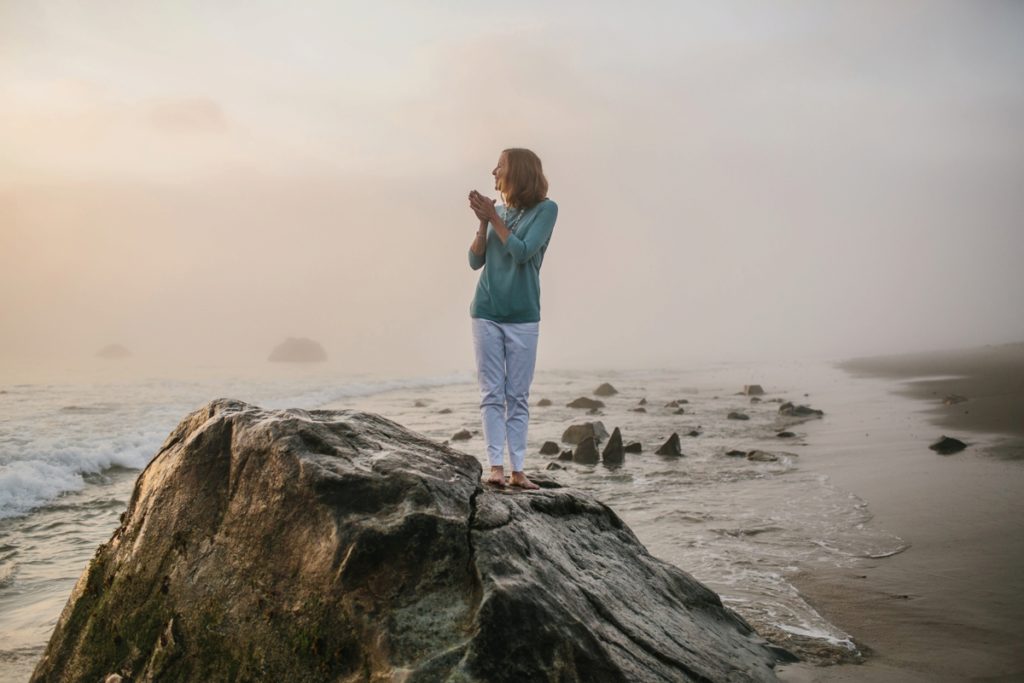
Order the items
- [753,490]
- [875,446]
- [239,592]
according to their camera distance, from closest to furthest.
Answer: [239,592], [753,490], [875,446]

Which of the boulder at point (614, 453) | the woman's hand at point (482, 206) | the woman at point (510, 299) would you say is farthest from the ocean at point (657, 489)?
the woman's hand at point (482, 206)

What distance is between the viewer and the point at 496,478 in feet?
16.9

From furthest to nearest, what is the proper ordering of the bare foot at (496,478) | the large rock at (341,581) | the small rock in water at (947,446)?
1. the small rock in water at (947,446)
2. the bare foot at (496,478)
3. the large rock at (341,581)

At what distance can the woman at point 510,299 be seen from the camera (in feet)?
18.0

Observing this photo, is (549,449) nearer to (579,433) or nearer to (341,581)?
(579,433)

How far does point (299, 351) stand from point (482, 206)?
8096 centimetres

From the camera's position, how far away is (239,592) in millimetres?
3377

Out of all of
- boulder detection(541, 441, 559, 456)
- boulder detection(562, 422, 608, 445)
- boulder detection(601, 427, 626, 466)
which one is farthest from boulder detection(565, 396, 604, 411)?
boulder detection(601, 427, 626, 466)

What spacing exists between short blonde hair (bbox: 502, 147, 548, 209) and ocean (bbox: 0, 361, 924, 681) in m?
3.52

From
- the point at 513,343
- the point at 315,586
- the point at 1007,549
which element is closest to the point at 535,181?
the point at 513,343

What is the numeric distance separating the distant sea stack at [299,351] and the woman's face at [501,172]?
→ 7575cm

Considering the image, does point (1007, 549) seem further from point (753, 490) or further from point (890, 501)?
point (753, 490)

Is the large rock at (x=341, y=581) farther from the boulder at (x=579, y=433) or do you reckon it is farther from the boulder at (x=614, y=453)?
the boulder at (x=579, y=433)

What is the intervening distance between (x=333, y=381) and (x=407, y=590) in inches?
1476
